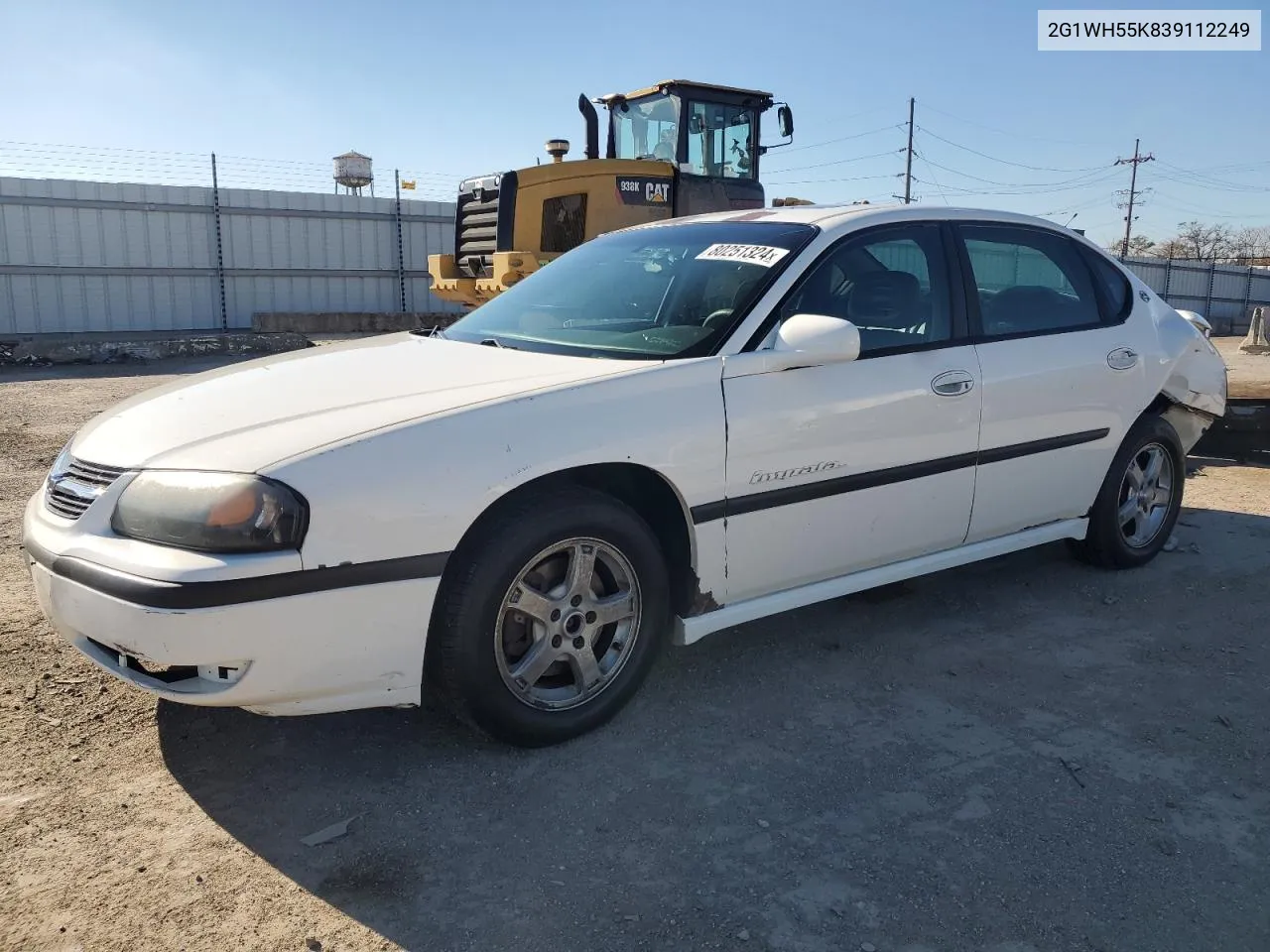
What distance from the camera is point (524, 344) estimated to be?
3584 millimetres

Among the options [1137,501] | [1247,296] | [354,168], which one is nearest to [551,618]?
[1137,501]

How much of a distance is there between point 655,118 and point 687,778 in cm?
1088

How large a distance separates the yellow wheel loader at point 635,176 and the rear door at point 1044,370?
792cm

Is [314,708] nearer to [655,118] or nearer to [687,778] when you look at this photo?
[687,778]

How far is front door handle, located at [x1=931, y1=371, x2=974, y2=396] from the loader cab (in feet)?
29.0

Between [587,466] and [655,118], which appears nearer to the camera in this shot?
[587,466]

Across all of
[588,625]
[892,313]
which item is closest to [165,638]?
[588,625]

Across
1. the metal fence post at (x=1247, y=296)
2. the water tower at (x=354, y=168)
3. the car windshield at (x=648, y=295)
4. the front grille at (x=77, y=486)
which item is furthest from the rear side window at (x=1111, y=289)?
the metal fence post at (x=1247, y=296)

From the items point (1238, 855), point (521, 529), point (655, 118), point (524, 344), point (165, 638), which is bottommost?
point (1238, 855)

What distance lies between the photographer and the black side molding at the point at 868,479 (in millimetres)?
3171

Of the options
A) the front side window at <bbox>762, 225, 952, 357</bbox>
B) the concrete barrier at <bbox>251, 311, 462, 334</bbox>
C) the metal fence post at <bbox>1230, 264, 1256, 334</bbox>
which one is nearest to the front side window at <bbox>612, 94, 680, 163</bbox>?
the concrete barrier at <bbox>251, 311, 462, 334</bbox>

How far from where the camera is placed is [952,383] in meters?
3.72

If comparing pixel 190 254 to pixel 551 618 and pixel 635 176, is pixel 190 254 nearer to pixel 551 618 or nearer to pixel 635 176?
pixel 635 176

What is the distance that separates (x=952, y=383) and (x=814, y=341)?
2.66ft
